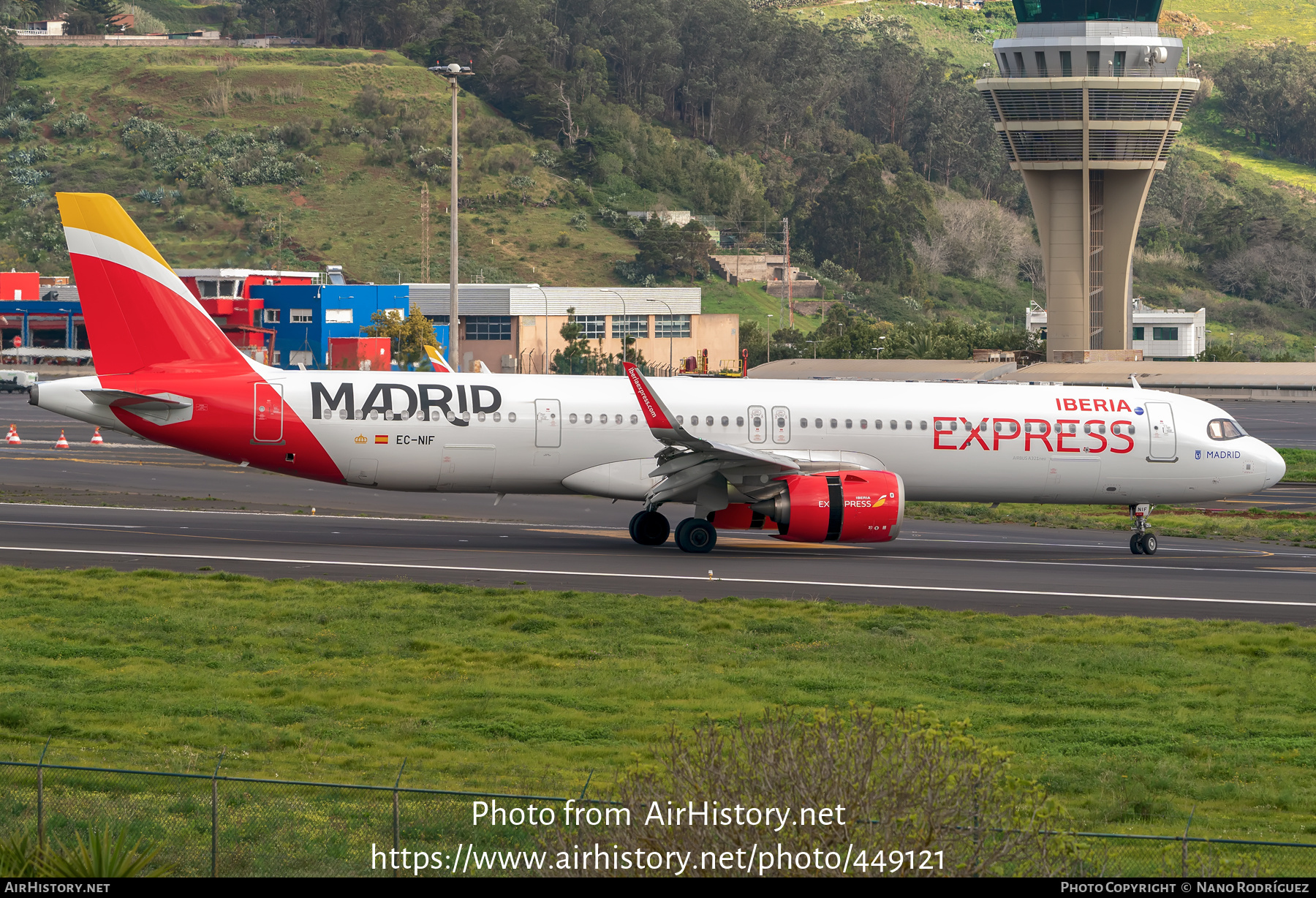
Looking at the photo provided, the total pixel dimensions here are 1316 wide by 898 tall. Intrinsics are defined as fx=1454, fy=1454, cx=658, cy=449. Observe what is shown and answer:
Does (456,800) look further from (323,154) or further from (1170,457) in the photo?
(323,154)

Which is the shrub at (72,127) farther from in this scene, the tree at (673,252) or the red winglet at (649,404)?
the red winglet at (649,404)

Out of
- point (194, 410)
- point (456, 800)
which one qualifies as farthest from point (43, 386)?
point (456, 800)

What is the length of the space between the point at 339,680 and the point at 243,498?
77.6ft

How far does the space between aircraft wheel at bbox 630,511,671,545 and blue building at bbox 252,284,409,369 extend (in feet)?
277

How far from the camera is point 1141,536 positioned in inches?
1384

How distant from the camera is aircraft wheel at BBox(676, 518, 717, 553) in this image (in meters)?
32.6

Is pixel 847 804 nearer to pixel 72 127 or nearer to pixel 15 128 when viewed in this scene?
pixel 72 127

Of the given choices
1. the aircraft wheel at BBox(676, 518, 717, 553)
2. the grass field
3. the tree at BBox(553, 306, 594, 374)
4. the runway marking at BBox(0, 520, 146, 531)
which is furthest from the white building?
the grass field

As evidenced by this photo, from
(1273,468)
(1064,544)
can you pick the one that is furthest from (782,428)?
(1273,468)

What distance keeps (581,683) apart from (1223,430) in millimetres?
22183

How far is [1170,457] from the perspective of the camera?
115 feet

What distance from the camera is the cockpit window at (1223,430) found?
35.4 m

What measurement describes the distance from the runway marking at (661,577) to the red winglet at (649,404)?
3.62 m

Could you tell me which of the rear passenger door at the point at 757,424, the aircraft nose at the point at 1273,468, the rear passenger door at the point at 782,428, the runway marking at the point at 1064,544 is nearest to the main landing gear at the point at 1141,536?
the runway marking at the point at 1064,544
